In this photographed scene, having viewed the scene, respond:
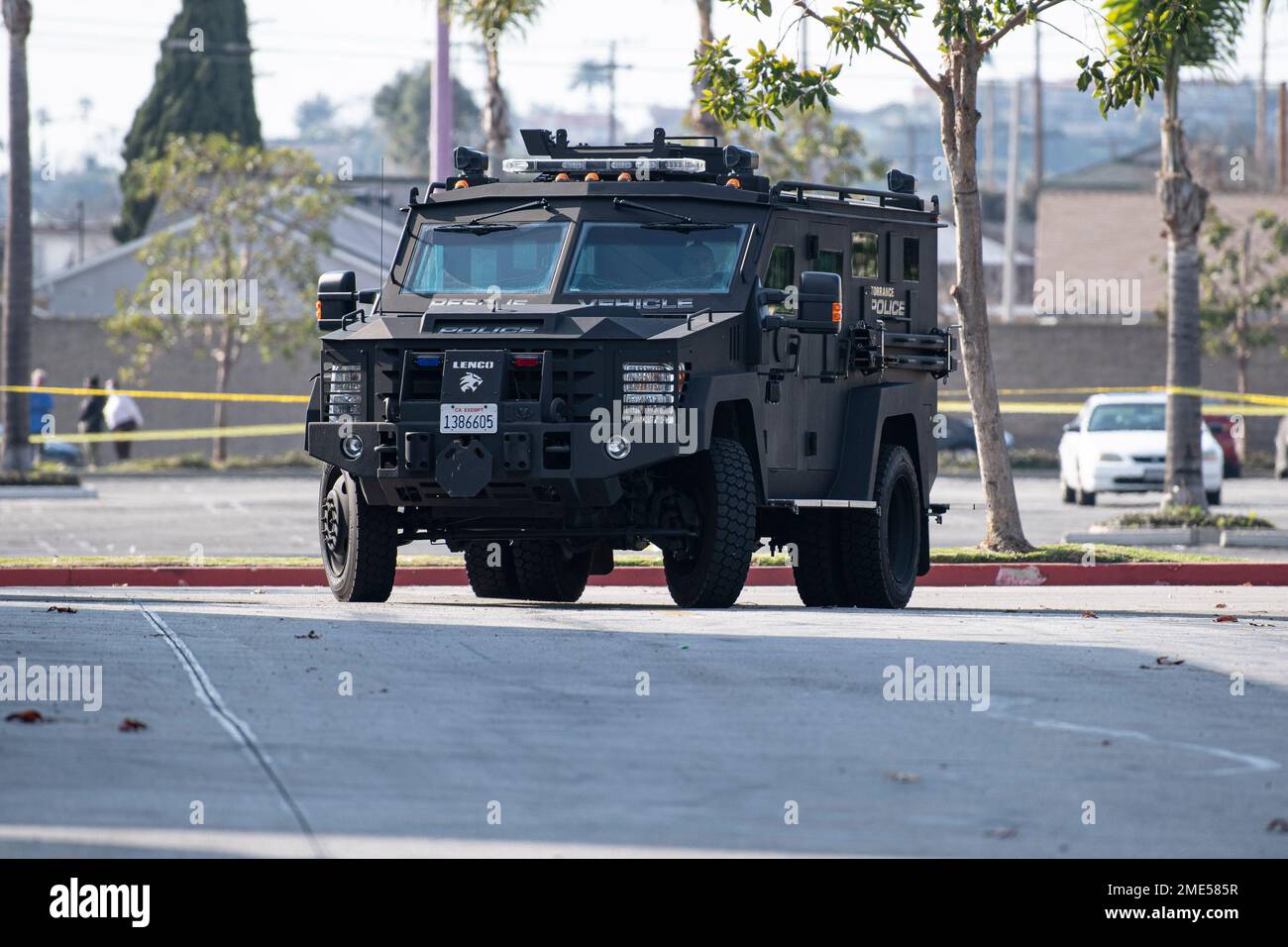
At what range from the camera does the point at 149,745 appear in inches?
326

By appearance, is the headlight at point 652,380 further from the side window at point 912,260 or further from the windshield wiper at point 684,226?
the side window at point 912,260

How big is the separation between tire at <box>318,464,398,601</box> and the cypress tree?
1971 inches

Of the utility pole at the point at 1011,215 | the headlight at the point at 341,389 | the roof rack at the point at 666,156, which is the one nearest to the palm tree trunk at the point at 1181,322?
the roof rack at the point at 666,156

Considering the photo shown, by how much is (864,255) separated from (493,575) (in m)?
3.44

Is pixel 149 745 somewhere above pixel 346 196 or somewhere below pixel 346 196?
below

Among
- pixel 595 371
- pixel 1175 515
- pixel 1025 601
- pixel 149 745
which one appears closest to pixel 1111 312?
pixel 1175 515

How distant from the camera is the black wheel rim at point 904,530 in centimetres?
1539

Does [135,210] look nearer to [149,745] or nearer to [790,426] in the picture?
[790,426]

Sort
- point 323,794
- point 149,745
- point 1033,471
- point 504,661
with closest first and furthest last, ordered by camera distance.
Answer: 1. point 323,794
2. point 149,745
3. point 504,661
4. point 1033,471

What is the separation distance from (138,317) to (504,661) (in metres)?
33.0

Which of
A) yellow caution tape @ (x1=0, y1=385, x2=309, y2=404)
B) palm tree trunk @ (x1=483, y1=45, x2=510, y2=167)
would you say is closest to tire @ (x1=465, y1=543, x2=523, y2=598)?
yellow caution tape @ (x1=0, y1=385, x2=309, y2=404)

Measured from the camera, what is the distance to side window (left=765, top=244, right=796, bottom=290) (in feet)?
45.3

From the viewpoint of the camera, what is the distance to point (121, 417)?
40938 mm
